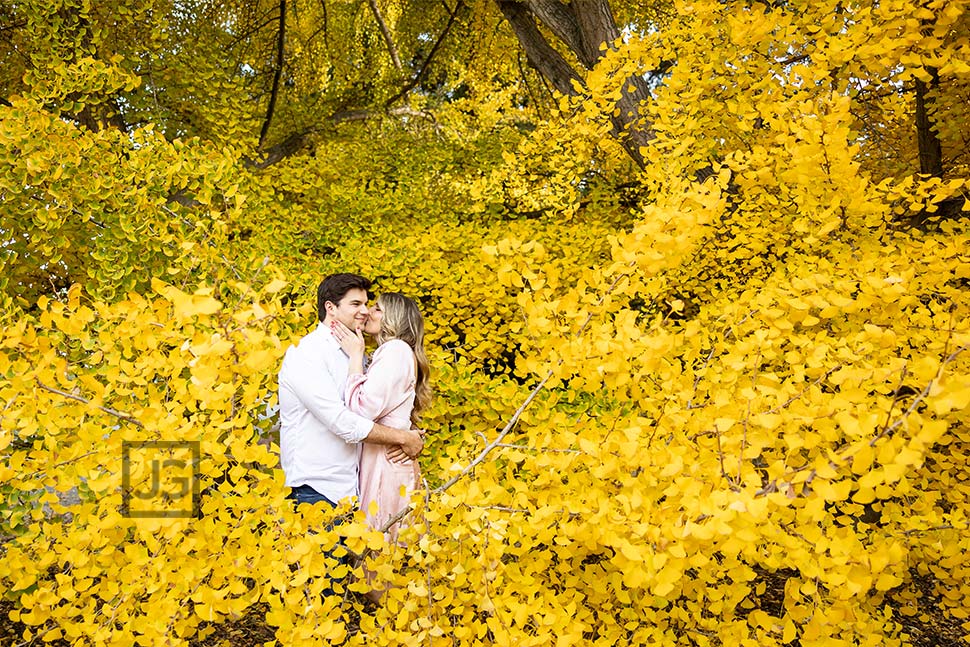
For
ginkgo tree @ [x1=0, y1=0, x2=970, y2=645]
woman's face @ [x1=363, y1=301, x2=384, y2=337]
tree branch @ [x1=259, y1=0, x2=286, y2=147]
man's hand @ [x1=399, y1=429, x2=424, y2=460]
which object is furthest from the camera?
tree branch @ [x1=259, y1=0, x2=286, y2=147]

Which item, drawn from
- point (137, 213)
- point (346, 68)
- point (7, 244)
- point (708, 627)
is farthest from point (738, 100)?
point (346, 68)

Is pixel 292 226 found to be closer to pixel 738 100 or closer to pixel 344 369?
pixel 344 369

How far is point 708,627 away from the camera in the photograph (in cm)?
217

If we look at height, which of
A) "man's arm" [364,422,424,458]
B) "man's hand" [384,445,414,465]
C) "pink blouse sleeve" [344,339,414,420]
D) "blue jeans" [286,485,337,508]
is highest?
"pink blouse sleeve" [344,339,414,420]

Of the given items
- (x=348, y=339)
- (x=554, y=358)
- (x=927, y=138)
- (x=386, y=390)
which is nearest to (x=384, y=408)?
(x=386, y=390)

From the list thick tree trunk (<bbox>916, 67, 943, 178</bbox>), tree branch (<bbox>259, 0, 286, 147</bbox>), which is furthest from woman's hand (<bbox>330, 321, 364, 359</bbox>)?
tree branch (<bbox>259, 0, 286, 147</bbox>)

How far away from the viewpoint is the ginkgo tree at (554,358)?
1.63 meters

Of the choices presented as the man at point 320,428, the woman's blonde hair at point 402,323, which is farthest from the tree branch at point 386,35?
the man at point 320,428

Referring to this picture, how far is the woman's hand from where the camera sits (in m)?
2.59

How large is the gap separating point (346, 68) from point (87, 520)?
6.86 metres

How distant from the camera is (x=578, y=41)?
4707mm

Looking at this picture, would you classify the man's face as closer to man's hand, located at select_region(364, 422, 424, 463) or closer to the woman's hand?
the woman's hand

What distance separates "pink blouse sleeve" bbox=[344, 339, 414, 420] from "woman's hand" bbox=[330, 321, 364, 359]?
10cm

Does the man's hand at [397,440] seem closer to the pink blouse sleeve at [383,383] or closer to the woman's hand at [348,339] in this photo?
the pink blouse sleeve at [383,383]
